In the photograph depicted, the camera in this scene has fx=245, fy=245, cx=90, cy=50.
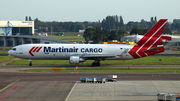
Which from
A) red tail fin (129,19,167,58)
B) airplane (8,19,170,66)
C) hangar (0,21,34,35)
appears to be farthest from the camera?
hangar (0,21,34,35)

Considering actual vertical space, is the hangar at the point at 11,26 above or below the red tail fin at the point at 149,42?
above

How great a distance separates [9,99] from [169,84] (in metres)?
20.1

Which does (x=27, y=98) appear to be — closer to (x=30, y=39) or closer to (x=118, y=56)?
(x=118, y=56)

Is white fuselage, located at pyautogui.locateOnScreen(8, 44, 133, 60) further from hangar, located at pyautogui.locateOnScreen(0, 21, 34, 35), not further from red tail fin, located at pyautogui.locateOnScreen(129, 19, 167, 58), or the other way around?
hangar, located at pyautogui.locateOnScreen(0, 21, 34, 35)

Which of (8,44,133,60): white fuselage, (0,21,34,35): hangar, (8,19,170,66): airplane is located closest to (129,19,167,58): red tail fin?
(8,19,170,66): airplane

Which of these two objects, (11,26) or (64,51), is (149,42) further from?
(11,26)

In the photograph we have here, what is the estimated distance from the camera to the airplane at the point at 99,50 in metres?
50.9

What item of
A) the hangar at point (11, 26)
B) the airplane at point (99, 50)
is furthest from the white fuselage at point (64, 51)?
the hangar at point (11, 26)

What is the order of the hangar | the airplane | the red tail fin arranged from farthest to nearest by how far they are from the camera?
1. the hangar
2. the red tail fin
3. the airplane

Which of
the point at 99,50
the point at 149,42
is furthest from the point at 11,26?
the point at 149,42

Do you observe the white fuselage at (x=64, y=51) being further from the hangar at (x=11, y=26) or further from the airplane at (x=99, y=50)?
the hangar at (x=11, y=26)

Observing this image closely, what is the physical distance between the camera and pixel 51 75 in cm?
4062

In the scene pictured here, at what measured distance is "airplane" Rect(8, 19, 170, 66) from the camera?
167 ft

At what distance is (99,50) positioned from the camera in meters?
51.8
